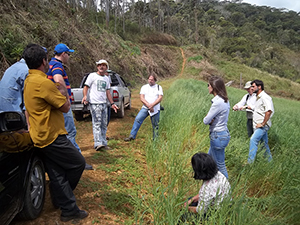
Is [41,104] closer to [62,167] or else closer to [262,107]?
[62,167]

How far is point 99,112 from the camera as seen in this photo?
15.0 ft

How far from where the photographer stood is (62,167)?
7.95 ft

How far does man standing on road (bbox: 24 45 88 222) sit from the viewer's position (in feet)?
7.32

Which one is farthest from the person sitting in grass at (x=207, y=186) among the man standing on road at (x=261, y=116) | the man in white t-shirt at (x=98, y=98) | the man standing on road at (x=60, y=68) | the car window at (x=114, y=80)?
the car window at (x=114, y=80)

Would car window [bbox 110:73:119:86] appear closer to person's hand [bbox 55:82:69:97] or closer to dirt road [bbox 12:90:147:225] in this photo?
dirt road [bbox 12:90:147:225]

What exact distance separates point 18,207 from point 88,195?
122 centimetres

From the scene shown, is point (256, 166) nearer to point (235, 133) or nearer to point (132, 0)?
point (235, 133)

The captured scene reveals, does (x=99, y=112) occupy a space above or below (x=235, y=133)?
above

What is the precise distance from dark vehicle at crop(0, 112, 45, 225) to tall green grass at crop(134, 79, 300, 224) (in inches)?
43.3

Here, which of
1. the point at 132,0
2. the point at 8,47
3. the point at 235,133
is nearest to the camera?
the point at 235,133

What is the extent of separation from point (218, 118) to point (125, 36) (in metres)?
32.4

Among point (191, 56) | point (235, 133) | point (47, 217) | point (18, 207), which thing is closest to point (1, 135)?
point (18, 207)

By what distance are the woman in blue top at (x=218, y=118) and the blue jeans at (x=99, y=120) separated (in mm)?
2181

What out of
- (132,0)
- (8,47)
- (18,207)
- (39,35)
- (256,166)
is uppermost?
(132,0)
